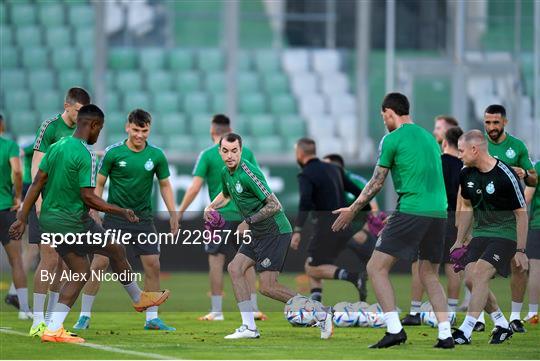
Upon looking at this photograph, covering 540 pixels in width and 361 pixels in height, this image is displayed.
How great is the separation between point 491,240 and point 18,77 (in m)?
14.5

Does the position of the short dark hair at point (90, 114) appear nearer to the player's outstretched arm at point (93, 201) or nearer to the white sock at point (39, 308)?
the player's outstretched arm at point (93, 201)

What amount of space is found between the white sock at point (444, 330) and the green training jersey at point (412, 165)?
3.07ft

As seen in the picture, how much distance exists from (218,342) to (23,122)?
43.4 ft

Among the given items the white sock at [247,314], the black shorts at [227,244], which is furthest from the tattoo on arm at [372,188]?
the black shorts at [227,244]

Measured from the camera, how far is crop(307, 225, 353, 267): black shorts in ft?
53.6

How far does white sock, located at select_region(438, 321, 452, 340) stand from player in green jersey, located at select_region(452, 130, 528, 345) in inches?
18.4

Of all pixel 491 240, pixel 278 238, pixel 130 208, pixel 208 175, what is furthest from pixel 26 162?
pixel 491 240

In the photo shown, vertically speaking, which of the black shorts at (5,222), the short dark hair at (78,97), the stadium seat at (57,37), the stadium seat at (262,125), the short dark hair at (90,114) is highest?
the stadium seat at (57,37)

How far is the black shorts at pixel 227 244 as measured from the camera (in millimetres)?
14748

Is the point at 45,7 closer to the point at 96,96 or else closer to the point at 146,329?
the point at 96,96

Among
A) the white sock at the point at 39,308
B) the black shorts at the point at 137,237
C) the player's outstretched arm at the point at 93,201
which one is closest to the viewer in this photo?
the player's outstretched arm at the point at 93,201

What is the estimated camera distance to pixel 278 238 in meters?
13.5

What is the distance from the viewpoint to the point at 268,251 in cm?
1348

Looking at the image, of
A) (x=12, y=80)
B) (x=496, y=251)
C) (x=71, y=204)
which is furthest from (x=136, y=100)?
(x=496, y=251)
